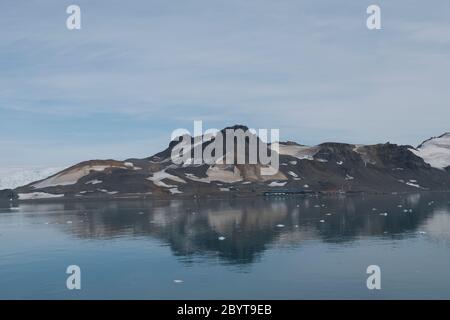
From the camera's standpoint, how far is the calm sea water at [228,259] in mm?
46844

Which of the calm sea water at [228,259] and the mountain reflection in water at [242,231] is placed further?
the mountain reflection in water at [242,231]

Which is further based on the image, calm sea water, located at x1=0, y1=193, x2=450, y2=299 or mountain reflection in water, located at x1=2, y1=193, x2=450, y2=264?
mountain reflection in water, located at x1=2, y1=193, x2=450, y2=264

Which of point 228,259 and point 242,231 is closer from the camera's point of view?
point 228,259

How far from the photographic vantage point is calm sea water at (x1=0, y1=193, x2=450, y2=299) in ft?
154

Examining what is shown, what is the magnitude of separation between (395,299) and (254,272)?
16422 mm

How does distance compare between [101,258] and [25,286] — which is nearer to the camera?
[25,286]

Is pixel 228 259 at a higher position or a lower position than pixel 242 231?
higher

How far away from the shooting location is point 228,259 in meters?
63.6
